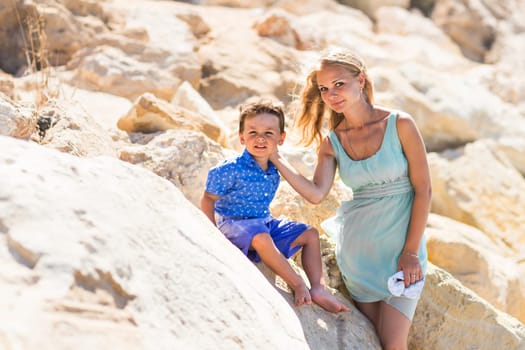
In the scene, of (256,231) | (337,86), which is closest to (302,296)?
(256,231)

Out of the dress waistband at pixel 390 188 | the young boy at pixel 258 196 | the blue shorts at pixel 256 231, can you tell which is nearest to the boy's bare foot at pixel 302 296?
the young boy at pixel 258 196

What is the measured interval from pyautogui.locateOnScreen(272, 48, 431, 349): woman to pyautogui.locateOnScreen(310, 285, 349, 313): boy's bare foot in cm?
29

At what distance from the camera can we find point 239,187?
2.73m

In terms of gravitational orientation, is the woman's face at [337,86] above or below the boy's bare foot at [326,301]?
above

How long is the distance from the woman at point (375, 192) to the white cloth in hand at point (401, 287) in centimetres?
2

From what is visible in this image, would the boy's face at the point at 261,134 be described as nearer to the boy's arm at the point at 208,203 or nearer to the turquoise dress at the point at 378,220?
the boy's arm at the point at 208,203

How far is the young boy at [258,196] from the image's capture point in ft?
8.70

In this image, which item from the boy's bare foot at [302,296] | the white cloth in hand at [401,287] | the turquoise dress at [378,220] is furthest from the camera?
the turquoise dress at [378,220]

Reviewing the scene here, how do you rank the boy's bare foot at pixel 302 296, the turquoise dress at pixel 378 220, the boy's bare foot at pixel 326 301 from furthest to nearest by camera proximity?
1. the turquoise dress at pixel 378 220
2. the boy's bare foot at pixel 326 301
3. the boy's bare foot at pixel 302 296

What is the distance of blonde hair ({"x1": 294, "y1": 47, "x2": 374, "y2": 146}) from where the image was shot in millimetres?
2904

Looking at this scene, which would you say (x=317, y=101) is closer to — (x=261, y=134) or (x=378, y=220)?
(x=261, y=134)

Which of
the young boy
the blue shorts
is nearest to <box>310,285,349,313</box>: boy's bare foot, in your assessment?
the young boy

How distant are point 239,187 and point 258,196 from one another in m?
0.09

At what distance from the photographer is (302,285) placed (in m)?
2.53
